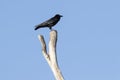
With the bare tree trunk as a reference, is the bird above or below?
above

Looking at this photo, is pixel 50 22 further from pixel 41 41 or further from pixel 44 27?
pixel 41 41

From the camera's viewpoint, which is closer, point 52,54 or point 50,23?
point 52,54

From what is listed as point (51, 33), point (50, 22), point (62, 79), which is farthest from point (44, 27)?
point (62, 79)

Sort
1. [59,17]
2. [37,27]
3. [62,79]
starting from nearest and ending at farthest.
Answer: [62,79], [37,27], [59,17]

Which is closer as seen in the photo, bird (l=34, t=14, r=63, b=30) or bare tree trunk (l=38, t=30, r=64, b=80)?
bare tree trunk (l=38, t=30, r=64, b=80)

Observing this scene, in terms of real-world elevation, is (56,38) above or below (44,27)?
below

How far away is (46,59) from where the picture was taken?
19188 mm

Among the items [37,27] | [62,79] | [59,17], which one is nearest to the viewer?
[62,79]

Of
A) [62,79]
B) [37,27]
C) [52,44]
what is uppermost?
[37,27]

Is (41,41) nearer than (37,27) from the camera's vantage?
Yes

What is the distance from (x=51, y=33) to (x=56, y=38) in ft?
0.82

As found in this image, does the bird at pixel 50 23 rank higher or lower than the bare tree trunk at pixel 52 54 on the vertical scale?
higher

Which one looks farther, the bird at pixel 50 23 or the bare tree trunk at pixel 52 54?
the bird at pixel 50 23

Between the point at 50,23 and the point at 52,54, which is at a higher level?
the point at 50,23
